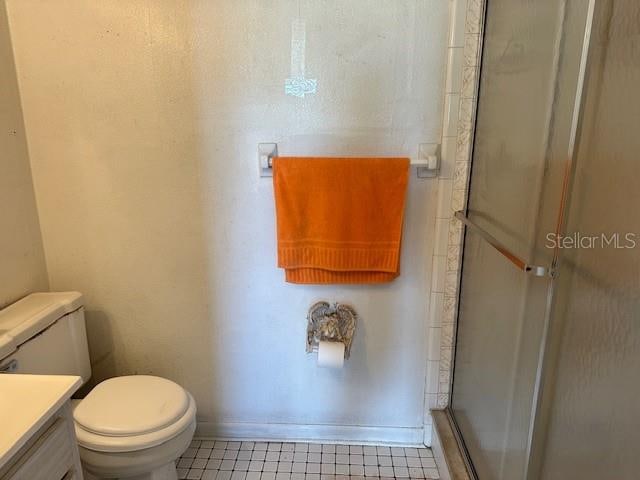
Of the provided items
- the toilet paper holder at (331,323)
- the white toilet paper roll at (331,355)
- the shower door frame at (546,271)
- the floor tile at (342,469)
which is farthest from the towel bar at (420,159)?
the floor tile at (342,469)

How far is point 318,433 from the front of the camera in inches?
75.4

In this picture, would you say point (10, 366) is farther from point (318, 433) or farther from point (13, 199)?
point (318, 433)

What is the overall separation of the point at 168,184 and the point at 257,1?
2.40 feet

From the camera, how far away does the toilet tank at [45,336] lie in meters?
1.33

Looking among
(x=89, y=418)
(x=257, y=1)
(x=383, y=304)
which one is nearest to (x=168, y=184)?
(x=257, y=1)

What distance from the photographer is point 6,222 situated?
1.54 metres

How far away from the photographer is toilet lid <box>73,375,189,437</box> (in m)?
1.33

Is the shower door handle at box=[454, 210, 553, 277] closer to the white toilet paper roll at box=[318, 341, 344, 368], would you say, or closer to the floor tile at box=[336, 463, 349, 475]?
the white toilet paper roll at box=[318, 341, 344, 368]

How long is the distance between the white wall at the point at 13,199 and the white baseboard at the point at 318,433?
95 centimetres

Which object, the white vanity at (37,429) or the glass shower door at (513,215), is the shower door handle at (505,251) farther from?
the white vanity at (37,429)

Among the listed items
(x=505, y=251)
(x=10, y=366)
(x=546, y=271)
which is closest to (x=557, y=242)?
(x=546, y=271)

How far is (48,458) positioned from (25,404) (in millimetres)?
128

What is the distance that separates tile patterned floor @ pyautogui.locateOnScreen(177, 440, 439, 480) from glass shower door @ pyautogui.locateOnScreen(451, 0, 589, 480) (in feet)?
0.98

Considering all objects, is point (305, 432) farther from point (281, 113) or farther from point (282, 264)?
point (281, 113)
